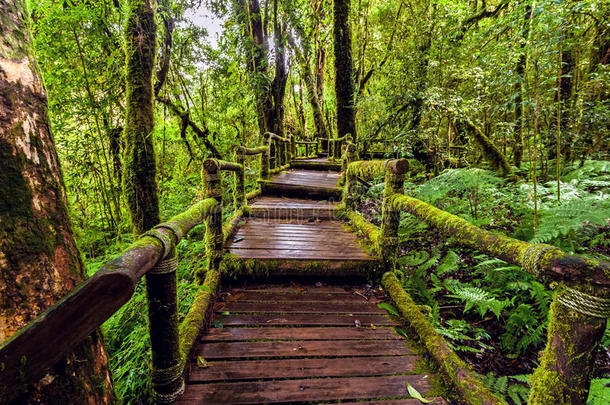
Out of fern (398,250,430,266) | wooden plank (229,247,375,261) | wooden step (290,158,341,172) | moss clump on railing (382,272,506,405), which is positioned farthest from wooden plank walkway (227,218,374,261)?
wooden step (290,158,341,172)

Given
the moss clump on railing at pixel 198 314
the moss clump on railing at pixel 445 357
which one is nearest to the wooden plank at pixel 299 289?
the moss clump on railing at pixel 198 314

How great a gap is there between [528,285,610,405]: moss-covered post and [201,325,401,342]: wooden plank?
122 cm

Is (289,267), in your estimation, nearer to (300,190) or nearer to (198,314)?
(198,314)

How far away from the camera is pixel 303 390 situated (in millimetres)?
1701

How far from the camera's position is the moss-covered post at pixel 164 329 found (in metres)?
1.44

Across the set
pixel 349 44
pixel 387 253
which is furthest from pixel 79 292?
pixel 349 44

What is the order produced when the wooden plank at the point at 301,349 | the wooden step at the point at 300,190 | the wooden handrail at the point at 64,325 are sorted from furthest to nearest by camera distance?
the wooden step at the point at 300,190 < the wooden plank at the point at 301,349 < the wooden handrail at the point at 64,325

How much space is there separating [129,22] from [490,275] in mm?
6528

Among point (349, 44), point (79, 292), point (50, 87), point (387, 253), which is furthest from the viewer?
point (349, 44)

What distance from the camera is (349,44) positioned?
8.46 m

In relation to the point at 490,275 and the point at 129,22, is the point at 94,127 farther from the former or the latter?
the point at 490,275

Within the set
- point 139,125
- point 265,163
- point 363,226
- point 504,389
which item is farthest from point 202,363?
point 265,163

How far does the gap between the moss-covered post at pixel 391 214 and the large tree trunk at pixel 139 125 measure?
12.2 feet

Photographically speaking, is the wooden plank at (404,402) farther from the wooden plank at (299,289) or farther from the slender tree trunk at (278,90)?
the slender tree trunk at (278,90)
